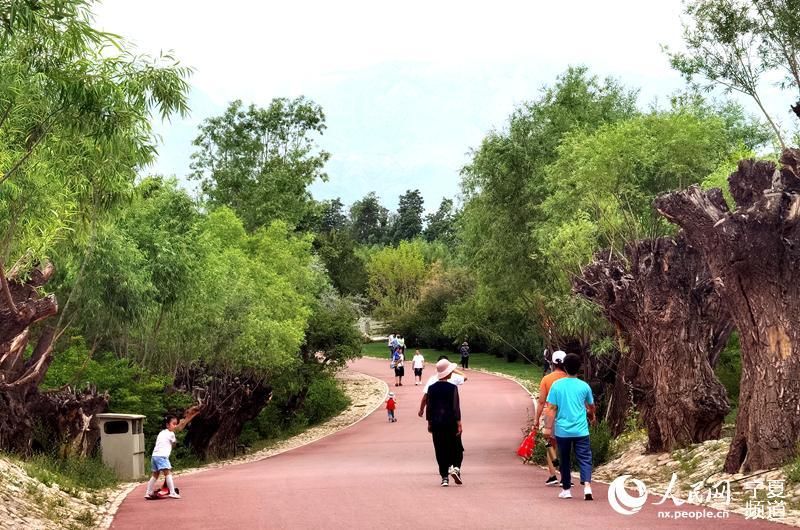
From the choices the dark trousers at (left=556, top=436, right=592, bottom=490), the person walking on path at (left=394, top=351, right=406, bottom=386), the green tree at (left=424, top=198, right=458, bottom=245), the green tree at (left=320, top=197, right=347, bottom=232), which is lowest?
the dark trousers at (left=556, top=436, right=592, bottom=490)

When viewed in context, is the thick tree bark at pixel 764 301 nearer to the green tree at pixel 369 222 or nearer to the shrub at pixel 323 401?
the shrub at pixel 323 401

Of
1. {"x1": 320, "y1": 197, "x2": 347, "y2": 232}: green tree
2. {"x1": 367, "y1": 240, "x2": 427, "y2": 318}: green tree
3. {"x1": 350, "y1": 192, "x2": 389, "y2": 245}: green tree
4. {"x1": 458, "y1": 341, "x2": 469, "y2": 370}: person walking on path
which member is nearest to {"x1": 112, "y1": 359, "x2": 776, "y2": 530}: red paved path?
{"x1": 458, "y1": 341, "x2": 469, "y2": 370}: person walking on path

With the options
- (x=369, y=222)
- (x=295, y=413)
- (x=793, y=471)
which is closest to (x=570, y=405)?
(x=793, y=471)

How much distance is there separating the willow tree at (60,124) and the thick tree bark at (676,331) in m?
7.80

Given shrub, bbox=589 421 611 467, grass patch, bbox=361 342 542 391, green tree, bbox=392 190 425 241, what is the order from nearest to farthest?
1. shrub, bbox=589 421 611 467
2. grass patch, bbox=361 342 542 391
3. green tree, bbox=392 190 425 241

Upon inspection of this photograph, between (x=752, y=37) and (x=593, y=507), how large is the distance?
63.2ft

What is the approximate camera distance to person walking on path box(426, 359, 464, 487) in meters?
13.7

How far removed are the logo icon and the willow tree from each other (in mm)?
6185

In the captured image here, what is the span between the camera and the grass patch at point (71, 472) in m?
15.6

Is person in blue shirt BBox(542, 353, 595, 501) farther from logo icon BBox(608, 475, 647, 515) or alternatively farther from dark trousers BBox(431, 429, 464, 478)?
dark trousers BBox(431, 429, 464, 478)

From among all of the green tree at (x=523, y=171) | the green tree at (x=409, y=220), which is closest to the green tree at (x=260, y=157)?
the green tree at (x=523, y=171)

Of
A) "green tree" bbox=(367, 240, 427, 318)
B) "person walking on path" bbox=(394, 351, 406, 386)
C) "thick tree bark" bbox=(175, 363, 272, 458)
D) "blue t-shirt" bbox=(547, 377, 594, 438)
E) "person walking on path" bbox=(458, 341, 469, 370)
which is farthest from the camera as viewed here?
"green tree" bbox=(367, 240, 427, 318)

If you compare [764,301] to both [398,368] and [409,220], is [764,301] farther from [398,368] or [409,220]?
[409,220]

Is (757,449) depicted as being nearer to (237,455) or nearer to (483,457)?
(483,457)
